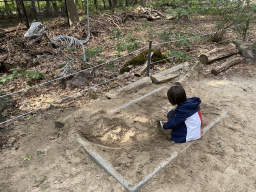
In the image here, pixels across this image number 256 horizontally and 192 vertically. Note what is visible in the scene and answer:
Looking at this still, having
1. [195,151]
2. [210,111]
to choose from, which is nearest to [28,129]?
[195,151]

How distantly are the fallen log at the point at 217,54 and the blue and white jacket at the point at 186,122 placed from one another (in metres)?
3.75

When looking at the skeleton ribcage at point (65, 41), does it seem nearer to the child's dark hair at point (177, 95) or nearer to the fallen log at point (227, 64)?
the child's dark hair at point (177, 95)

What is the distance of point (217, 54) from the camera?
6160 mm

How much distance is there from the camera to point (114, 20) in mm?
10492

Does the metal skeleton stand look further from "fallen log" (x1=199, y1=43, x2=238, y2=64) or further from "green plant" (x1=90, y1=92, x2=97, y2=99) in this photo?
"fallen log" (x1=199, y1=43, x2=238, y2=64)

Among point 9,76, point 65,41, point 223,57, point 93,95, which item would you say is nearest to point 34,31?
point 65,41

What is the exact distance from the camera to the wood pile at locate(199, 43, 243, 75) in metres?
5.71

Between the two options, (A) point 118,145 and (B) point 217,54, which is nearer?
(A) point 118,145

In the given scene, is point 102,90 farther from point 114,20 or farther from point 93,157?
point 114,20

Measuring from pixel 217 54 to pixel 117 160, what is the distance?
535 cm

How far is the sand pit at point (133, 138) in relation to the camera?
2.59 meters

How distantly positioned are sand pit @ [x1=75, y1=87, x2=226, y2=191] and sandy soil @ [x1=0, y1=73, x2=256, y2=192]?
66 mm

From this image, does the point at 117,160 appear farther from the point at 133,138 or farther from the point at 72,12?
the point at 72,12

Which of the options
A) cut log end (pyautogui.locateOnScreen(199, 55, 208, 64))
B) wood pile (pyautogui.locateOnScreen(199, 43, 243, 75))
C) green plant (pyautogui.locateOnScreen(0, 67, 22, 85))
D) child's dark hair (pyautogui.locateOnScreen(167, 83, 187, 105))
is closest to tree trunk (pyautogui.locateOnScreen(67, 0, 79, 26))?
green plant (pyautogui.locateOnScreen(0, 67, 22, 85))
